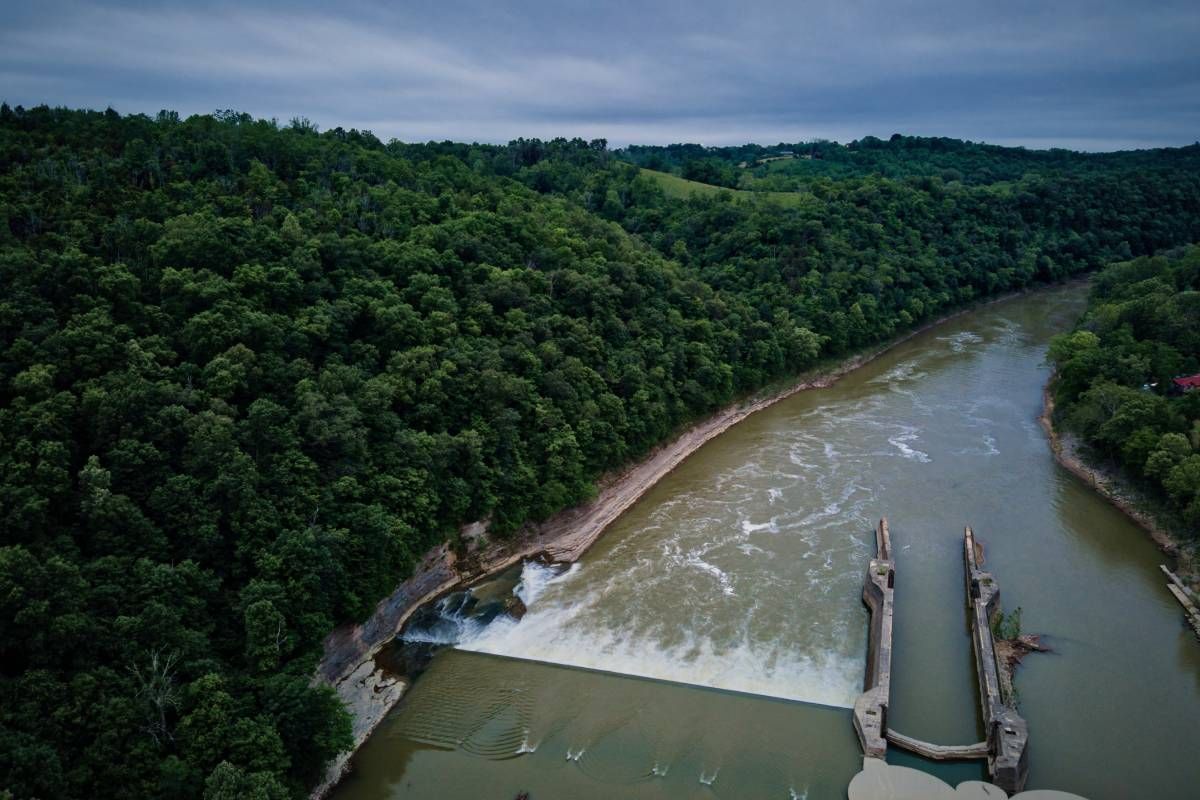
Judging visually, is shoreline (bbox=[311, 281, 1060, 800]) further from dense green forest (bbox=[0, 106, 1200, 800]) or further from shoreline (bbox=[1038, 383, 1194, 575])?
shoreline (bbox=[1038, 383, 1194, 575])

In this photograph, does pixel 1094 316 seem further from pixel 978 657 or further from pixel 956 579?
pixel 978 657

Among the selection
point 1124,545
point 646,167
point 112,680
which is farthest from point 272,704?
point 646,167

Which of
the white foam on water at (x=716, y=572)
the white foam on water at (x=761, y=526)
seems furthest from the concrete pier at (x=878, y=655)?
the white foam on water at (x=716, y=572)

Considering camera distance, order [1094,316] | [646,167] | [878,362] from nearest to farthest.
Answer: [1094,316] → [878,362] → [646,167]

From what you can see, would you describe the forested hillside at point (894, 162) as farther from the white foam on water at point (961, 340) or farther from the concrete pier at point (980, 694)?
the concrete pier at point (980, 694)

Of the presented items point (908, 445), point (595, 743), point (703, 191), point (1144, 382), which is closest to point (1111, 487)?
point (1144, 382)
